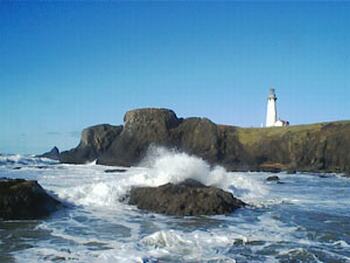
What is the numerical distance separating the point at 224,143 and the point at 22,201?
44.4 metres

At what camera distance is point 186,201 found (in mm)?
14445

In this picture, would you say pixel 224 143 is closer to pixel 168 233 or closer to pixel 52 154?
pixel 52 154

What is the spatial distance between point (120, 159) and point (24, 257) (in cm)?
4731

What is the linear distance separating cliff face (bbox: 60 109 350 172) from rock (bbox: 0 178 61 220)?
37314 mm

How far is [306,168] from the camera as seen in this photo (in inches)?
1922

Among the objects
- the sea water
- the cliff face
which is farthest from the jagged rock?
the sea water

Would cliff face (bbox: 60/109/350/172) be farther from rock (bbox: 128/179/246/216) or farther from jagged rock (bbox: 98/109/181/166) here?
rock (bbox: 128/179/246/216)

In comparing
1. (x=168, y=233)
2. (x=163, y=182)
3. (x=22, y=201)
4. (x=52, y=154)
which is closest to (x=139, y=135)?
(x=52, y=154)

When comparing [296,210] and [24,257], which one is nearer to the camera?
[24,257]

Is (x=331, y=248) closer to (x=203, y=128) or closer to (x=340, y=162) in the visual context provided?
(x=340, y=162)

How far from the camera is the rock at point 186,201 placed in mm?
14221

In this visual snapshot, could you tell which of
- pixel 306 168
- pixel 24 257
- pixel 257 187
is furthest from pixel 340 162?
pixel 24 257

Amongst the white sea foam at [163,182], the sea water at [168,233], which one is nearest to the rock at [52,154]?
the white sea foam at [163,182]

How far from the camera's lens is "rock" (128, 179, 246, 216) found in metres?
14.2
